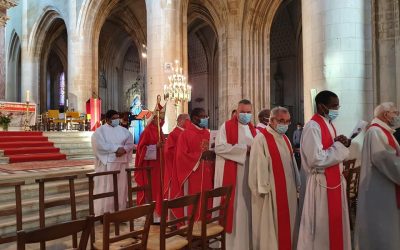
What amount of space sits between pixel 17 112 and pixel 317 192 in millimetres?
12746

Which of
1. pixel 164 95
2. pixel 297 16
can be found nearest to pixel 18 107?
pixel 164 95

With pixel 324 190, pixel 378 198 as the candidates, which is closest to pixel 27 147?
pixel 324 190

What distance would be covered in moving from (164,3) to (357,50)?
8008mm

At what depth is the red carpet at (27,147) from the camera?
9.52m

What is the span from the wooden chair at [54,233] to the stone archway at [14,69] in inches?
993

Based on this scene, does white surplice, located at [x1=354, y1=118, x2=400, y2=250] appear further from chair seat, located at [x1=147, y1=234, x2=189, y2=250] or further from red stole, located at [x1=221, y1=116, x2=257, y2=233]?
chair seat, located at [x1=147, y1=234, x2=189, y2=250]

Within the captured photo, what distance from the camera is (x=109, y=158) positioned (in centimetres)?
581

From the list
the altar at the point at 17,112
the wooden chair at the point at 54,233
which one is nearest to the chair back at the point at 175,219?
the wooden chair at the point at 54,233

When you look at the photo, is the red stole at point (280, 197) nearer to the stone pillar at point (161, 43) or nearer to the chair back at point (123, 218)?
the chair back at point (123, 218)

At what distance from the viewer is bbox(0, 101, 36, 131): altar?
41.9 feet

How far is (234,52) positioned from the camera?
49.6ft

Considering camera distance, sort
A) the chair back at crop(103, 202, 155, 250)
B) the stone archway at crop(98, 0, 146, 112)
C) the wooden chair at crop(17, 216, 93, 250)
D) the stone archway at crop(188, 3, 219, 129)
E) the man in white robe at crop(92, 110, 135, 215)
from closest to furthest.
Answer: the wooden chair at crop(17, 216, 93, 250)
the chair back at crop(103, 202, 155, 250)
the man in white robe at crop(92, 110, 135, 215)
the stone archway at crop(188, 3, 219, 129)
the stone archway at crop(98, 0, 146, 112)

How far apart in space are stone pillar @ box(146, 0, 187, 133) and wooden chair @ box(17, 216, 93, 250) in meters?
10.3

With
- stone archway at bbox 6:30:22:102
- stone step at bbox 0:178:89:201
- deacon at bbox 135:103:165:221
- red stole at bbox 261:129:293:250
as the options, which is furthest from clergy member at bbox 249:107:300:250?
stone archway at bbox 6:30:22:102
